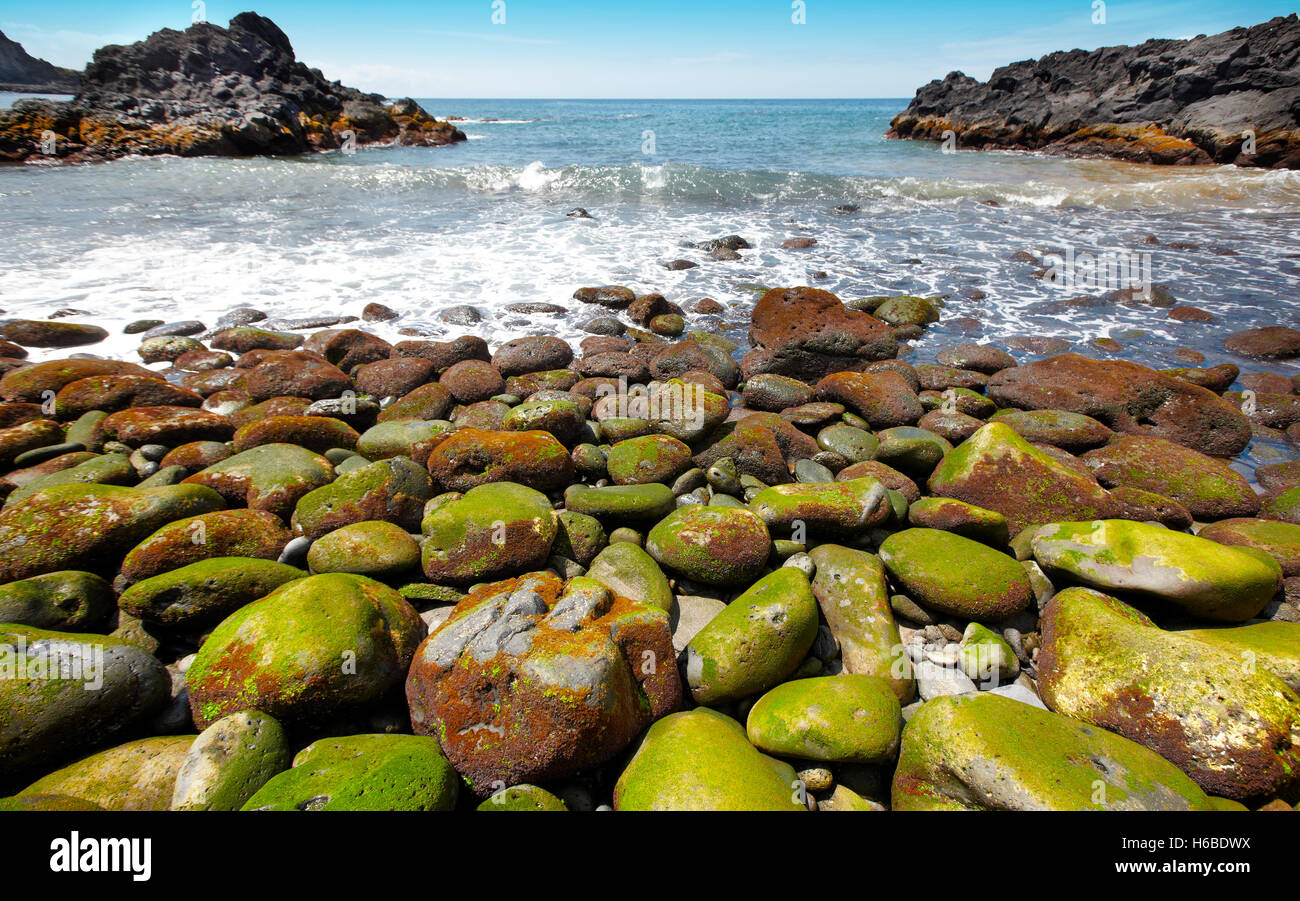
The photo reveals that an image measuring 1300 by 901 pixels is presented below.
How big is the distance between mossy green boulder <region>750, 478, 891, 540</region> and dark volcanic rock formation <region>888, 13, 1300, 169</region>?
3464cm

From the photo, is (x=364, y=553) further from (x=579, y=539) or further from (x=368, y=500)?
(x=579, y=539)

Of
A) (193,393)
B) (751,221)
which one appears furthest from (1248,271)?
(193,393)

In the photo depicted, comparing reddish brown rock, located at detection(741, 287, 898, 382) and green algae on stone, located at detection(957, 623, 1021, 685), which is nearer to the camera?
green algae on stone, located at detection(957, 623, 1021, 685)

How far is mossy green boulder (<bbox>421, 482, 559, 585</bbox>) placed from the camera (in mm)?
3805

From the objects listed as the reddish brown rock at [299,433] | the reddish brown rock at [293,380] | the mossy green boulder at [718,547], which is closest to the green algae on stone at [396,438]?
the reddish brown rock at [299,433]

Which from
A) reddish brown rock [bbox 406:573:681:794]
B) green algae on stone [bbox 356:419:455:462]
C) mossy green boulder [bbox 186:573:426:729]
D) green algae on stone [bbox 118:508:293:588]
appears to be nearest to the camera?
reddish brown rock [bbox 406:573:681:794]

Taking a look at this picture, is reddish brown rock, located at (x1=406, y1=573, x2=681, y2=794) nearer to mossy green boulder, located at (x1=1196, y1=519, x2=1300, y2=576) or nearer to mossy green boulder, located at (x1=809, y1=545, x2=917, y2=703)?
mossy green boulder, located at (x1=809, y1=545, x2=917, y2=703)

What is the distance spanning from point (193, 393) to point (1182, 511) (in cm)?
948

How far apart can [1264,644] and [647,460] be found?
3.99 m

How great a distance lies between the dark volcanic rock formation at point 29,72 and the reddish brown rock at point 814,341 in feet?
439

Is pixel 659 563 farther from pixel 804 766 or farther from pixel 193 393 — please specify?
pixel 193 393

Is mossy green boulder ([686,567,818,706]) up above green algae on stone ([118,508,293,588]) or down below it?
below

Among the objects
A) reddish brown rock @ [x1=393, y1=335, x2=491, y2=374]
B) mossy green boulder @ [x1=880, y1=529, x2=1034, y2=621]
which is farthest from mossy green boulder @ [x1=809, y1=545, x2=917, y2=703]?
reddish brown rock @ [x1=393, y1=335, x2=491, y2=374]

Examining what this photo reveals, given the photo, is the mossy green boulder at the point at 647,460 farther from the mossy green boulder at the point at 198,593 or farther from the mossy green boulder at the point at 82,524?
the mossy green boulder at the point at 82,524
